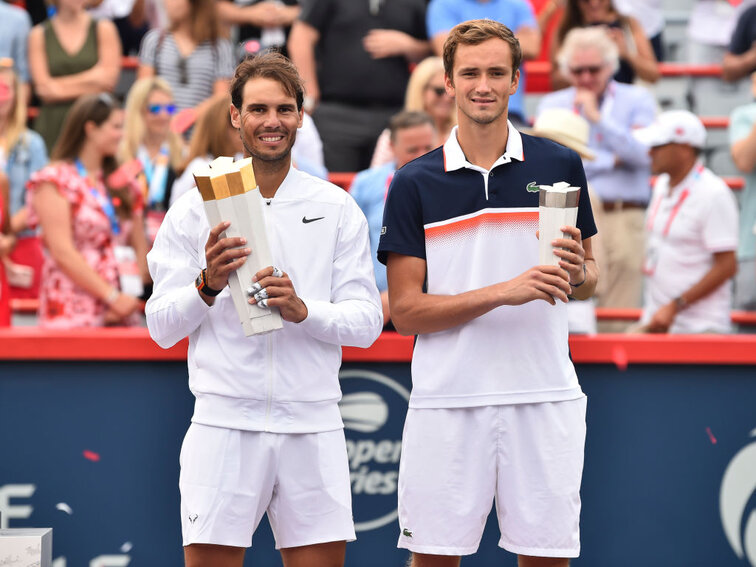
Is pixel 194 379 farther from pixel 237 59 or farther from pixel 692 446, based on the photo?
pixel 237 59

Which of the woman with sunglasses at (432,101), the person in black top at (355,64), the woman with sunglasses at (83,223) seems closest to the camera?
the woman with sunglasses at (83,223)

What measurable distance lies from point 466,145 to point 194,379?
120 cm

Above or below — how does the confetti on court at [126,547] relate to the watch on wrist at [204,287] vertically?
below

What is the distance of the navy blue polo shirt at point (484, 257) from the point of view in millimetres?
3875

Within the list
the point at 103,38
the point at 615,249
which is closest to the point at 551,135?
the point at 615,249

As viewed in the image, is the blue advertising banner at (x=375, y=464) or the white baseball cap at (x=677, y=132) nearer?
the blue advertising banner at (x=375, y=464)

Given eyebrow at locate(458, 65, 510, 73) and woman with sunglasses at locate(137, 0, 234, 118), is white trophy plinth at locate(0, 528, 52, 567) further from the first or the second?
woman with sunglasses at locate(137, 0, 234, 118)

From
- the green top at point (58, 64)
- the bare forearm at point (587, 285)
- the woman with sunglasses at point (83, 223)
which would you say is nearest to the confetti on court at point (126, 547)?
the woman with sunglasses at point (83, 223)

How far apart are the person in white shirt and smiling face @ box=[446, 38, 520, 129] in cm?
54

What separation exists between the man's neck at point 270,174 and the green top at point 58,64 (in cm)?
546

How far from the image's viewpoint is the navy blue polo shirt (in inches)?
153

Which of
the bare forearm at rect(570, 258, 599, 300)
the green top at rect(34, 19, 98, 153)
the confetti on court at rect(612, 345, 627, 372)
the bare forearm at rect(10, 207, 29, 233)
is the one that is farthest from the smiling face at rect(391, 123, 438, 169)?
the green top at rect(34, 19, 98, 153)

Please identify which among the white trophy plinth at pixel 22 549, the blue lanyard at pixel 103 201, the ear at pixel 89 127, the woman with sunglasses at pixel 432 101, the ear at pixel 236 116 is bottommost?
the white trophy plinth at pixel 22 549

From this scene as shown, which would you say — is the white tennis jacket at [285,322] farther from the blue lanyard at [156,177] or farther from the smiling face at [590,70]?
the smiling face at [590,70]
